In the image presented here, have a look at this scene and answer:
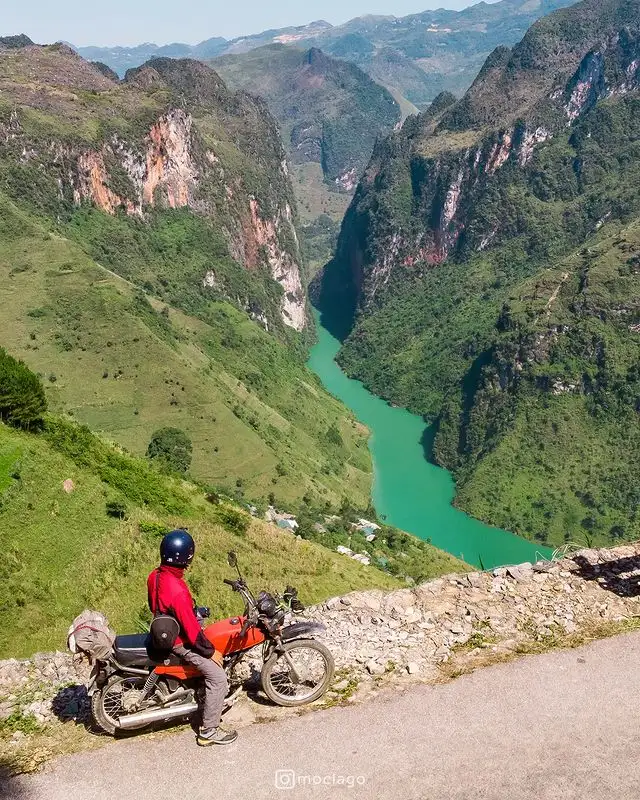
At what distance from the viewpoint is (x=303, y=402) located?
75.6 metres

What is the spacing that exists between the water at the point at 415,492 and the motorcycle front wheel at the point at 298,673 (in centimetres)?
4047

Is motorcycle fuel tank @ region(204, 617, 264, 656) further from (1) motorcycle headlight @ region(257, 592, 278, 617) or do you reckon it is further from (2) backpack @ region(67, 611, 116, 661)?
(2) backpack @ region(67, 611, 116, 661)

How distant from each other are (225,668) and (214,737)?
0.89 m

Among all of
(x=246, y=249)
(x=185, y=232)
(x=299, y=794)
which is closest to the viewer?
(x=299, y=794)

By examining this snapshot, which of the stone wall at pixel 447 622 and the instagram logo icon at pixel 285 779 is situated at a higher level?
the instagram logo icon at pixel 285 779

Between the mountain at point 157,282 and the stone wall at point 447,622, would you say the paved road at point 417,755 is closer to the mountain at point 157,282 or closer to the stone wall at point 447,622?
the stone wall at point 447,622

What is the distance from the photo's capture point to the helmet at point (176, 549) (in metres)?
7.30

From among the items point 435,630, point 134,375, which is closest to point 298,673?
point 435,630

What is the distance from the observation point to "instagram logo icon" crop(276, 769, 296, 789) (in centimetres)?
671

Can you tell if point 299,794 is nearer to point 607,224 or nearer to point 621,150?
point 607,224

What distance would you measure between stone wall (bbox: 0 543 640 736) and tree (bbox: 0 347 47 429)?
13214mm

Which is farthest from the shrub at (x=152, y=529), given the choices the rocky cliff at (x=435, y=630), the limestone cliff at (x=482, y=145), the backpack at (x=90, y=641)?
the limestone cliff at (x=482, y=145)

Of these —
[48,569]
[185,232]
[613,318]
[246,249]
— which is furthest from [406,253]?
[48,569]

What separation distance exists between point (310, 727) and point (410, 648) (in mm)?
2090
